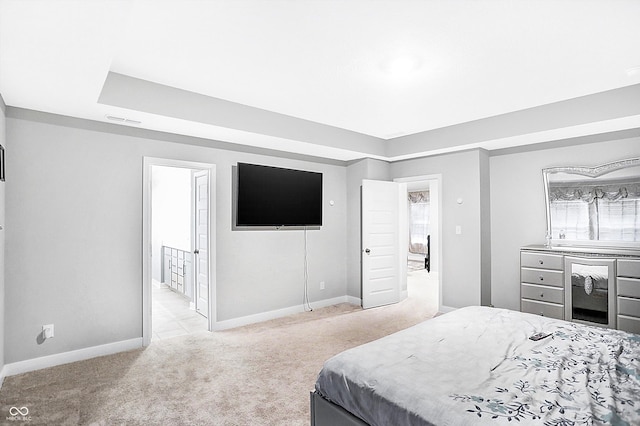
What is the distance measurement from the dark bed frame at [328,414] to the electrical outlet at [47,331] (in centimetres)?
269

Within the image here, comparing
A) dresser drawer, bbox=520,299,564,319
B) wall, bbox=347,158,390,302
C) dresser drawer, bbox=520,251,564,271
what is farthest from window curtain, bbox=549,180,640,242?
wall, bbox=347,158,390,302

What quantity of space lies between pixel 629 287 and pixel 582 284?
396 millimetres

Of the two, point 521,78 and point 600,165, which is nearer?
point 521,78

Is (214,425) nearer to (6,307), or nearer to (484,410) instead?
(484,410)

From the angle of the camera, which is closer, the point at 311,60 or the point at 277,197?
the point at 311,60

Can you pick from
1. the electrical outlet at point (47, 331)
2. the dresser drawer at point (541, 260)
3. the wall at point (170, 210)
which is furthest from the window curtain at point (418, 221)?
the electrical outlet at point (47, 331)

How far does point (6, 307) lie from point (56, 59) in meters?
2.27

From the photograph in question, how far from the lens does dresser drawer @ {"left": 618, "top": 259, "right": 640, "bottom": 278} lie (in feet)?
11.4

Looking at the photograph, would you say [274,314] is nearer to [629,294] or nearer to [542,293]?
[542,293]

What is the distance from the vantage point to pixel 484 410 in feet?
4.73

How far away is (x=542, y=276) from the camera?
→ 13.5 feet

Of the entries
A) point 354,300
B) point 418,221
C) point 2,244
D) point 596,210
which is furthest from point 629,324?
point 418,221

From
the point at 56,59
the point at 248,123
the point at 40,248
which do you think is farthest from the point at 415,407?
the point at 40,248
